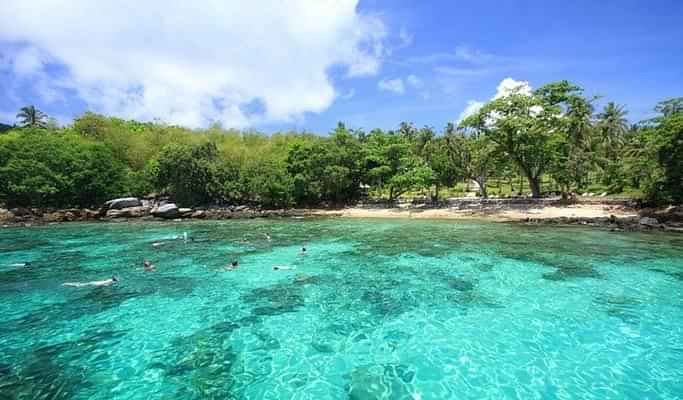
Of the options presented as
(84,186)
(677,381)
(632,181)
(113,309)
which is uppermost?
(84,186)

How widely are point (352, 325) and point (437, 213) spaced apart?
101ft

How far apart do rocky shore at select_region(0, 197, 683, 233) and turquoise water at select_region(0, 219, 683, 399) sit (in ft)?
33.9

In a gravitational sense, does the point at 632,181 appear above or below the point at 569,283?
above

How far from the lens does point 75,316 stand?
1116 cm

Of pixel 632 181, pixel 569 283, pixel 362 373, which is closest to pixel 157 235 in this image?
pixel 362 373

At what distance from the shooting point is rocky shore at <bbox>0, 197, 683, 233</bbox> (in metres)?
29.6

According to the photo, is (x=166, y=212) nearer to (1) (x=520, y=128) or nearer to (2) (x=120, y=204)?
(2) (x=120, y=204)

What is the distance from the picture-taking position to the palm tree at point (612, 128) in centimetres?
6009

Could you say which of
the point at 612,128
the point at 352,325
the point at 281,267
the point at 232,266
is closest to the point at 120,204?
the point at 232,266

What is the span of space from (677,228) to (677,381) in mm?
25693

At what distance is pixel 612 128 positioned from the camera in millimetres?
64938

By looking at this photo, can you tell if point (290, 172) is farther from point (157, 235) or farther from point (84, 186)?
point (84, 186)

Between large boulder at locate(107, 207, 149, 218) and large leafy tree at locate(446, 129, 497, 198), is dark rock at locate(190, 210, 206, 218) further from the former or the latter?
large leafy tree at locate(446, 129, 497, 198)

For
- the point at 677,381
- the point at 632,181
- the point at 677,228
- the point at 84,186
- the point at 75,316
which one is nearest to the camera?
the point at 677,381
